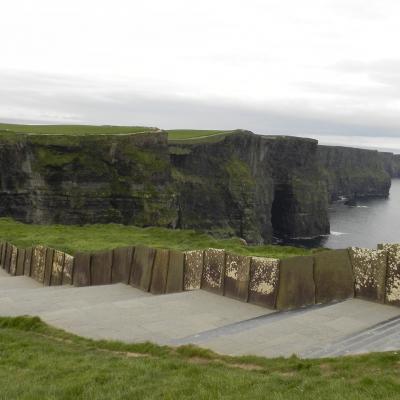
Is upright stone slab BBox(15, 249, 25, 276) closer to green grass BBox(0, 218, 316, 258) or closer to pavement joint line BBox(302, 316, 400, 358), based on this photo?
green grass BBox(0, 218, 316, 258)

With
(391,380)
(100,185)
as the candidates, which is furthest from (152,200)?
(391,380)

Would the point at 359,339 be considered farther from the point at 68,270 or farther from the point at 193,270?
the point at 68,270

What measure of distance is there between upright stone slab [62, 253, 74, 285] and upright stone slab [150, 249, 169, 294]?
25.6 ft

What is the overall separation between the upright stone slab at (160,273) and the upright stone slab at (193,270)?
1.20 meters

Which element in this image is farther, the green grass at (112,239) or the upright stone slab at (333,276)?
the green grass at (112,239)

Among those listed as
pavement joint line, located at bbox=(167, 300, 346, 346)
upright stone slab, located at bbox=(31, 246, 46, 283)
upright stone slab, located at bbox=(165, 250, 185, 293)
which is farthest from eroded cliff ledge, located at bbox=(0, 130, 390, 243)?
pavement joint line, located at bbox=(167, 300, 346, 346)

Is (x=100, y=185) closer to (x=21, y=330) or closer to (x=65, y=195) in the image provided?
(x=65, y=195)

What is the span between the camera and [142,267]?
20219 mm

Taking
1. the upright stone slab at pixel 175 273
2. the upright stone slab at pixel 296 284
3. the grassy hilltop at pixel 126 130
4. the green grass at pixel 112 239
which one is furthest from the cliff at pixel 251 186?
the upright stone slab at pixel 296 284

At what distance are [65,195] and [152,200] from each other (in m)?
14.2

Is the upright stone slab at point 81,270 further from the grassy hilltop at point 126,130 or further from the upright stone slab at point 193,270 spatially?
the grassy hilltop at point 126,130

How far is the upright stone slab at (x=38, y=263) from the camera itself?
28.5 meters

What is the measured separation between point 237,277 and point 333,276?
322cm

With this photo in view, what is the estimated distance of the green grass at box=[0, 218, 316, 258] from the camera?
30.2m
